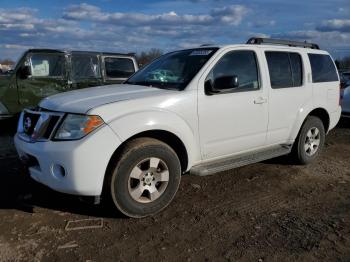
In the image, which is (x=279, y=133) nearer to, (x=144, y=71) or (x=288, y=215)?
(x=288, y=215)

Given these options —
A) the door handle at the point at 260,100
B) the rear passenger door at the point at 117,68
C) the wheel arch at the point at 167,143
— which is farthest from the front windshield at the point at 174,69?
the rear passenger door at the point at 117,68

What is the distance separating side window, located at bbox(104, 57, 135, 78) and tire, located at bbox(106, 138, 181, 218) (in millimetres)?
5836

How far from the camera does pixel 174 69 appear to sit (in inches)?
200

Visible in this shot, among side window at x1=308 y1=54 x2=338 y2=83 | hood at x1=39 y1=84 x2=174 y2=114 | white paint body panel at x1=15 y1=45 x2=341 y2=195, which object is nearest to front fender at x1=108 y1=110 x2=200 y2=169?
white paint body panel at x1=15 y1=45 x2=341 y2=195

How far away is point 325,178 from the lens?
5691mm

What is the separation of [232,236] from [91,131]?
1604mm

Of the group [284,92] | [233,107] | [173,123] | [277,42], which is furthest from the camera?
[277,42]

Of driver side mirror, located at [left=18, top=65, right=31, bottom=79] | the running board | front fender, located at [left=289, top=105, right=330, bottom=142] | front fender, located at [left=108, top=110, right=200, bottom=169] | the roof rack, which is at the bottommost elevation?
the running board

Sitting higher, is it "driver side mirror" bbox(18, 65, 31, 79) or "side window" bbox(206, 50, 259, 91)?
"side window" bbox(206, 50, 259, 91)

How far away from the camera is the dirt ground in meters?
3.49

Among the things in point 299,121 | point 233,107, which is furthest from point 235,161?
point 299,121

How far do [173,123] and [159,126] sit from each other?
20 cm

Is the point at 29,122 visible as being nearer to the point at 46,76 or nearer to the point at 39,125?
the point at 39,125

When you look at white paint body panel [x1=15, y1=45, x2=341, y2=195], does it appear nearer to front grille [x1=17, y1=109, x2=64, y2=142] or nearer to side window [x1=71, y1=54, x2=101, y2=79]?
front grille [x1=17, y1=109, x2=64, y2=142]
